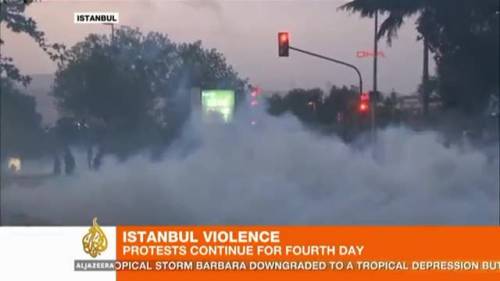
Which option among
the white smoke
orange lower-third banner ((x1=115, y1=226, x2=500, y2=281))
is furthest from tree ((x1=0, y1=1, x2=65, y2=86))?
orange lower-third banner ((x1=115, y1=226, x2=500, y2=281))

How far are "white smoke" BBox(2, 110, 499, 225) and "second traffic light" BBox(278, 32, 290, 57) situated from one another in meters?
0.32

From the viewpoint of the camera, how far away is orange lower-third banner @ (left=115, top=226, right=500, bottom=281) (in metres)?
4.57

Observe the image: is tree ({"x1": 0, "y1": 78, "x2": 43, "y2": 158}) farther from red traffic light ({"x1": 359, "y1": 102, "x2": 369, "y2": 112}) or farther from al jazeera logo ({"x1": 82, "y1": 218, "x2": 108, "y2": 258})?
red traffic light ({"x1": 359, "y1": 102, "x2": 369, "y2": 112})

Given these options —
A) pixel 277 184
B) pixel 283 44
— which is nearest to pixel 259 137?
pixel 277 184

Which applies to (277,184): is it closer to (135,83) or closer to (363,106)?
(363,106)

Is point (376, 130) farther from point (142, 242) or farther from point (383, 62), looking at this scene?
point (142, 242)

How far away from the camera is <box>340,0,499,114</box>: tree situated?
454 centimetres

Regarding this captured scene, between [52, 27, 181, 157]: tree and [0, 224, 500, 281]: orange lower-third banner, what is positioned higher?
[52, 27, 181, 157]: tree

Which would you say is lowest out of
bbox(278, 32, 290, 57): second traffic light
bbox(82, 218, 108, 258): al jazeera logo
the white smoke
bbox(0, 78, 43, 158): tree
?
bbox(82, 218, 108, 258): al jazeera logo

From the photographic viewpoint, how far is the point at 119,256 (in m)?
4.68

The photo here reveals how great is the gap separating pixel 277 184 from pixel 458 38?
1133mm

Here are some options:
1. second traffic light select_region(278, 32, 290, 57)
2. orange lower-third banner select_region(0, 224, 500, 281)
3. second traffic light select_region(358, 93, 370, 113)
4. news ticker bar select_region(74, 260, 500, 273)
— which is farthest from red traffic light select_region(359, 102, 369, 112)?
news ticker bar select_region(74, 260, 500, 273)

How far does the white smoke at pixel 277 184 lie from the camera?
14.9ft

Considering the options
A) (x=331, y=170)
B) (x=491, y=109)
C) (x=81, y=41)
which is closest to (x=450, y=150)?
(x=491, y=109)
